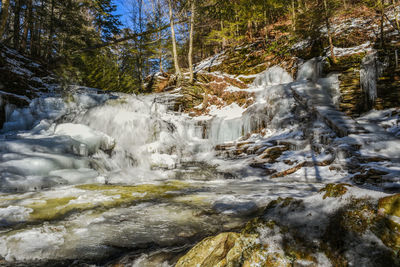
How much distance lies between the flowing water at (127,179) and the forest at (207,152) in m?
0.03

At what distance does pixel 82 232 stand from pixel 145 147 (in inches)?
248

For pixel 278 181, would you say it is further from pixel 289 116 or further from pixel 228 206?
pixel 289 116

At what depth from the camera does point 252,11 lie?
52.6 ft

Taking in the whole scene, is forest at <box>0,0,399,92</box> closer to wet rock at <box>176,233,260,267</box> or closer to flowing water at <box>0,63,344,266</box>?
flowing water at <box>0,63,344,266</box>

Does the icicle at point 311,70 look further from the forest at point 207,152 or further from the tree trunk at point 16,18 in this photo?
the tree trunk at point 16,18

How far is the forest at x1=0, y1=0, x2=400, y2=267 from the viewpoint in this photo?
146 cm

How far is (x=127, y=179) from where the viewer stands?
5.43m

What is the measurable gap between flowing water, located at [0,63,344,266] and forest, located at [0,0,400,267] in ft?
0.11

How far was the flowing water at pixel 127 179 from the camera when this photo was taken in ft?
6.82

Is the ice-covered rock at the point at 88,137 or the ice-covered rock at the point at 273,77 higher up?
the ice-covered rock at the point at 273,77

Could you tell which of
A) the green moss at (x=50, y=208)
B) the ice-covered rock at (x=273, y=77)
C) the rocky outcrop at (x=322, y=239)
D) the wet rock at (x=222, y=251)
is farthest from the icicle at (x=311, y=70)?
the green moss at (x=50, y=208)

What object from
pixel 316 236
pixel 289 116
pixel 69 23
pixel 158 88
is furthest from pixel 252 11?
pixel 316 236

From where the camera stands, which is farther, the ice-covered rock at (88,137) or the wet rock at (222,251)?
the ice-covered rock at (88,137)

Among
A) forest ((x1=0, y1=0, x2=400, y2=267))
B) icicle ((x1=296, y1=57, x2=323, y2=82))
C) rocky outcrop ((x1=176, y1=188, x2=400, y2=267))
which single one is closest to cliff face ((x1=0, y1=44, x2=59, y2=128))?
forest ((x1=0, y1=0, x2=400, y2=267))
